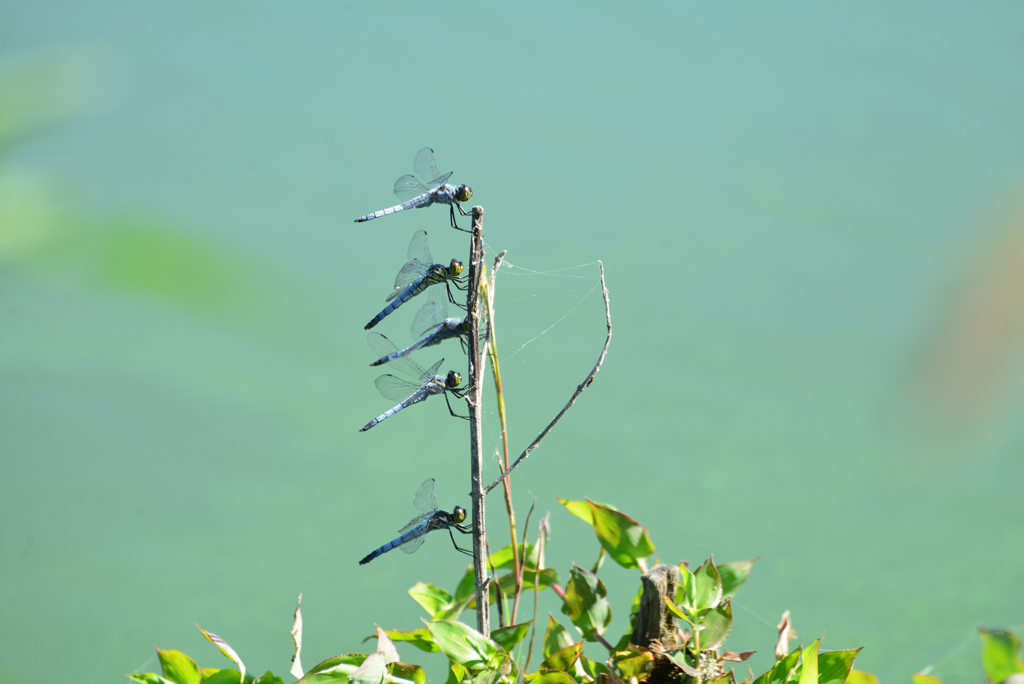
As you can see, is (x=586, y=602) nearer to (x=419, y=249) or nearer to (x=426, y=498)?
(x=426, y=498)

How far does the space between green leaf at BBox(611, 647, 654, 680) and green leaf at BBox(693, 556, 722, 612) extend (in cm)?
6

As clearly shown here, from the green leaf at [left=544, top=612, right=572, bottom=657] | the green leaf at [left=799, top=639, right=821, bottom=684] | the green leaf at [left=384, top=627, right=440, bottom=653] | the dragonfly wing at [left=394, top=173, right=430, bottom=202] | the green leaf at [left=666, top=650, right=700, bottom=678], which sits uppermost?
the dragonfly wing at [left=394, top=173, right=430, bottom=202]

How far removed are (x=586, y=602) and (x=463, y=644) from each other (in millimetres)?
153

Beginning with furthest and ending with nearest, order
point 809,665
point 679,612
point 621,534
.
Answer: point 621,534
point 679,612
point 809,665

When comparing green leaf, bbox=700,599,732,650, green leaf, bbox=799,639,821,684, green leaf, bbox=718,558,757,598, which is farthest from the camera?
green leaf, bbox=718,558,757,598

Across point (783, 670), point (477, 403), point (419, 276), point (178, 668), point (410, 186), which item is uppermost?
point (410, 186)

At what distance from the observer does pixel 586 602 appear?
2.14 ft

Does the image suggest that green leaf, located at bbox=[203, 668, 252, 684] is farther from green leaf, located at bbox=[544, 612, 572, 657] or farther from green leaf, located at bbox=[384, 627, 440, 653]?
green leaf, located at bbox=[544, 612, 572, 657]

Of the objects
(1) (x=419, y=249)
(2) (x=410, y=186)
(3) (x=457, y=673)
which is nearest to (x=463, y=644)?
(3) (x=457, y=673)

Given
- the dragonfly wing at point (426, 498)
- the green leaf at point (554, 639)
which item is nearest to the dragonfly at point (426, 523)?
the dragonfly wing at point (426, 498)

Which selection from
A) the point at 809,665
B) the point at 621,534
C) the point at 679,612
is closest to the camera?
the point at 809,665

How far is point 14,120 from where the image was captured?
2.02m

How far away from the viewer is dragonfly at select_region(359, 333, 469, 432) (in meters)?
0.61

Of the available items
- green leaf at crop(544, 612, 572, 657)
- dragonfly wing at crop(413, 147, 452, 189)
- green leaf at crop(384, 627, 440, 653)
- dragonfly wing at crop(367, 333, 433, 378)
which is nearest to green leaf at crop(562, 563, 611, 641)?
green leaf at crop(544, 612, 572, 657)
